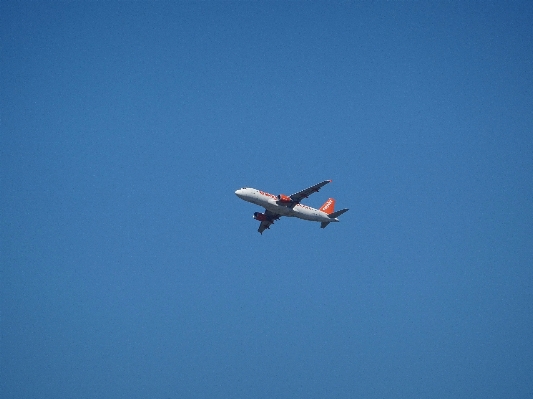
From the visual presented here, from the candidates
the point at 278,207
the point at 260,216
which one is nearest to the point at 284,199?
the point at 278,207

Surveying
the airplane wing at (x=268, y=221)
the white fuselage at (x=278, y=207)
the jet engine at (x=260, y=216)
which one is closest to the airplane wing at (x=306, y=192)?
the white fuselage at (x=278, y=207)

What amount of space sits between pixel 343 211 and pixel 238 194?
634 inches

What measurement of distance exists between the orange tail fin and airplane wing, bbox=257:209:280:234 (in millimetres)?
7808

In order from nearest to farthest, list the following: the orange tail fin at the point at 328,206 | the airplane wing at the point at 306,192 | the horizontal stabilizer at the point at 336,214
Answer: the airplane wing at the point at 306,192 < the horizontal stabilizer at the point at 336,214 < the orange tail fin at the point at 328,206

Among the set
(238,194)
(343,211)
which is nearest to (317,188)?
(343,211)

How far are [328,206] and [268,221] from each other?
33.4 feet

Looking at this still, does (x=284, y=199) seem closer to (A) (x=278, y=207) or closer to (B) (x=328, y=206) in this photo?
(A) (x=278, y=207)

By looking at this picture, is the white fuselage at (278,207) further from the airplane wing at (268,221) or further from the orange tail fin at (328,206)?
the airplane wing at (268,221)

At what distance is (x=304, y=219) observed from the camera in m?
95.3

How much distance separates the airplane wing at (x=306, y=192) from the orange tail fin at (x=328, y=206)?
9621 millimetres

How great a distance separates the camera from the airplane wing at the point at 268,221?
330 feet

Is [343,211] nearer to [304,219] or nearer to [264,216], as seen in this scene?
[304,219]

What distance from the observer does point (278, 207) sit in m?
91.9

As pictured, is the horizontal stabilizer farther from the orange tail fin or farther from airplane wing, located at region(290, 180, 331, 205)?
the orange tail fin
